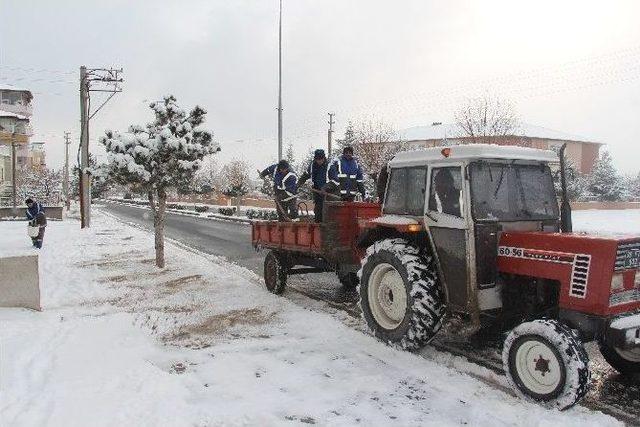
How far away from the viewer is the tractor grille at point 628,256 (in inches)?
173

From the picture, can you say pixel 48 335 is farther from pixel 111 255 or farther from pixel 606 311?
pixel 111 255

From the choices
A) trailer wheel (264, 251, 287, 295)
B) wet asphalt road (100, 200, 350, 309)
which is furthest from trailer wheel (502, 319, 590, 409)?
trailer wheel (264, 251, 287, 295)

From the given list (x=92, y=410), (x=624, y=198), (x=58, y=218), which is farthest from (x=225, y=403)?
(x=624, y=198)

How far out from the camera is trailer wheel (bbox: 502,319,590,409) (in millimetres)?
4160

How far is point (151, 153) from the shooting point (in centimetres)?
1077

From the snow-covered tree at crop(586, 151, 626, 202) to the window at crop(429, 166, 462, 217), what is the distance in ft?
186

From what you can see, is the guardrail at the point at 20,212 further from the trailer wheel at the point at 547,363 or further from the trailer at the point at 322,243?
the trailer wheel at the point at 547,363

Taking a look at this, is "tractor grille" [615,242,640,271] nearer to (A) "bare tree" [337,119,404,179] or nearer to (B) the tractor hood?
(B) the tractor hood

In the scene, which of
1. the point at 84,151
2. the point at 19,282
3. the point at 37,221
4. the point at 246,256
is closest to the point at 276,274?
the point at 19,282

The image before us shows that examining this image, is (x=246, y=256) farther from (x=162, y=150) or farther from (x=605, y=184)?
(x=605, y=184)

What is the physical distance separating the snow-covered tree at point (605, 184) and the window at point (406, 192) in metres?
56.2

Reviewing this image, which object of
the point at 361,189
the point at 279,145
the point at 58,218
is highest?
the point at 279,145

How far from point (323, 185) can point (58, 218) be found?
98.2 ft

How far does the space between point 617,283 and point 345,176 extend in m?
4.93
